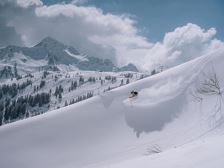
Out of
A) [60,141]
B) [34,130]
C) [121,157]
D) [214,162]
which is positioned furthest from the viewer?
[34,130]

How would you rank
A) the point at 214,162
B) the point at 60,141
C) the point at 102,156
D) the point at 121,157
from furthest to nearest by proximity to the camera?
A: the point at 60,141
the point at 102,156
the point at 121,157
the point at 214,162

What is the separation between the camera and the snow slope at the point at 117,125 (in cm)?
4816

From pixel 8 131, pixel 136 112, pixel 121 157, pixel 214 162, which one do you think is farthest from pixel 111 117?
pixel 214 162

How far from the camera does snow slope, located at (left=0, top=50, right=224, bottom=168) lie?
48156mm

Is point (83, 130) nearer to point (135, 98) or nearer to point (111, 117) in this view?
point (111, 117)

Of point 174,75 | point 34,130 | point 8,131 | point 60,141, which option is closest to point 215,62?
point 174,75

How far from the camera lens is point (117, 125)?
186 ft

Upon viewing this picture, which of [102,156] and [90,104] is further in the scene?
[90,104]

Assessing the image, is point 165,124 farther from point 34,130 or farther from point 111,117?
point 34,130

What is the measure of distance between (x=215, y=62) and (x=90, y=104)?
27841 mm

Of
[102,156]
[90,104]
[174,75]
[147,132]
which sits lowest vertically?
[102,156]

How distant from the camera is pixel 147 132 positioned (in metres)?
52.2

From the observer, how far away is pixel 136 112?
58.1 meters

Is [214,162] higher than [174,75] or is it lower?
lower
